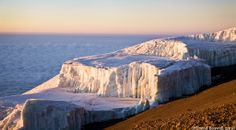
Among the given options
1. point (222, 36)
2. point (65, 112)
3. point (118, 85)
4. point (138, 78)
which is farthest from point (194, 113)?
point (222, 36)

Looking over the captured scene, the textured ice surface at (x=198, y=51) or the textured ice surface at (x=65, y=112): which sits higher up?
the textured ice surface at (x=198, y=51)

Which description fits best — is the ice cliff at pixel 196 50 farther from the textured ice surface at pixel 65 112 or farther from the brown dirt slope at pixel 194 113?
the brown dirt slope at pixel 194 113

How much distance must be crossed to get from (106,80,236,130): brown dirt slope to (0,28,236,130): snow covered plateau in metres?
2.68

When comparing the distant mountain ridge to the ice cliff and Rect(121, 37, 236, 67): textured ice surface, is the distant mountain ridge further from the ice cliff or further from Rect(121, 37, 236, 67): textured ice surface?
Rect(121, 37, 236, 67): textured ice surface

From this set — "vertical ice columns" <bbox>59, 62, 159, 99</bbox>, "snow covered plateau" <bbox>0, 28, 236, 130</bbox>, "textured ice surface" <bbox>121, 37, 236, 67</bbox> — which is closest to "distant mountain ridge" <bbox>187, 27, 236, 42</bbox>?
"snow covered plateau" <bbox>0, 28, 236, 130</bbox>

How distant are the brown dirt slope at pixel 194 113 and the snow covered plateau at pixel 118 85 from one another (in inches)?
105

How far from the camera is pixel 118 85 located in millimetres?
37469

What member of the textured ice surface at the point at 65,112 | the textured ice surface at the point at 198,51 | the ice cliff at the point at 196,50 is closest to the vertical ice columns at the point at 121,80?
the textured ice surface at the point at 65,112

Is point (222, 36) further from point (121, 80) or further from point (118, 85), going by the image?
point (118, 85)

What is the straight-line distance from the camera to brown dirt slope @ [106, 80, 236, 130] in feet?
55.4

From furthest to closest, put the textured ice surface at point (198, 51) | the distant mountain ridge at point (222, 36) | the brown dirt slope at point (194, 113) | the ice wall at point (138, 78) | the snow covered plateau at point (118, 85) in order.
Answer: the distant mountain ridge at point (222, 36) < the textured ice surface at point (198, 51) < the ice wall at point (138, 78) < the snow covered plateau at point (118, 85) < the brown dirt slope at point (194, 113)

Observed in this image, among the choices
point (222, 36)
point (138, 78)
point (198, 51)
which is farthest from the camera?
point (222, 36)

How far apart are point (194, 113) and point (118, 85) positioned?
17513 mm

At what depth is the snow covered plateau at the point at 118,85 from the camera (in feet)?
91.2
